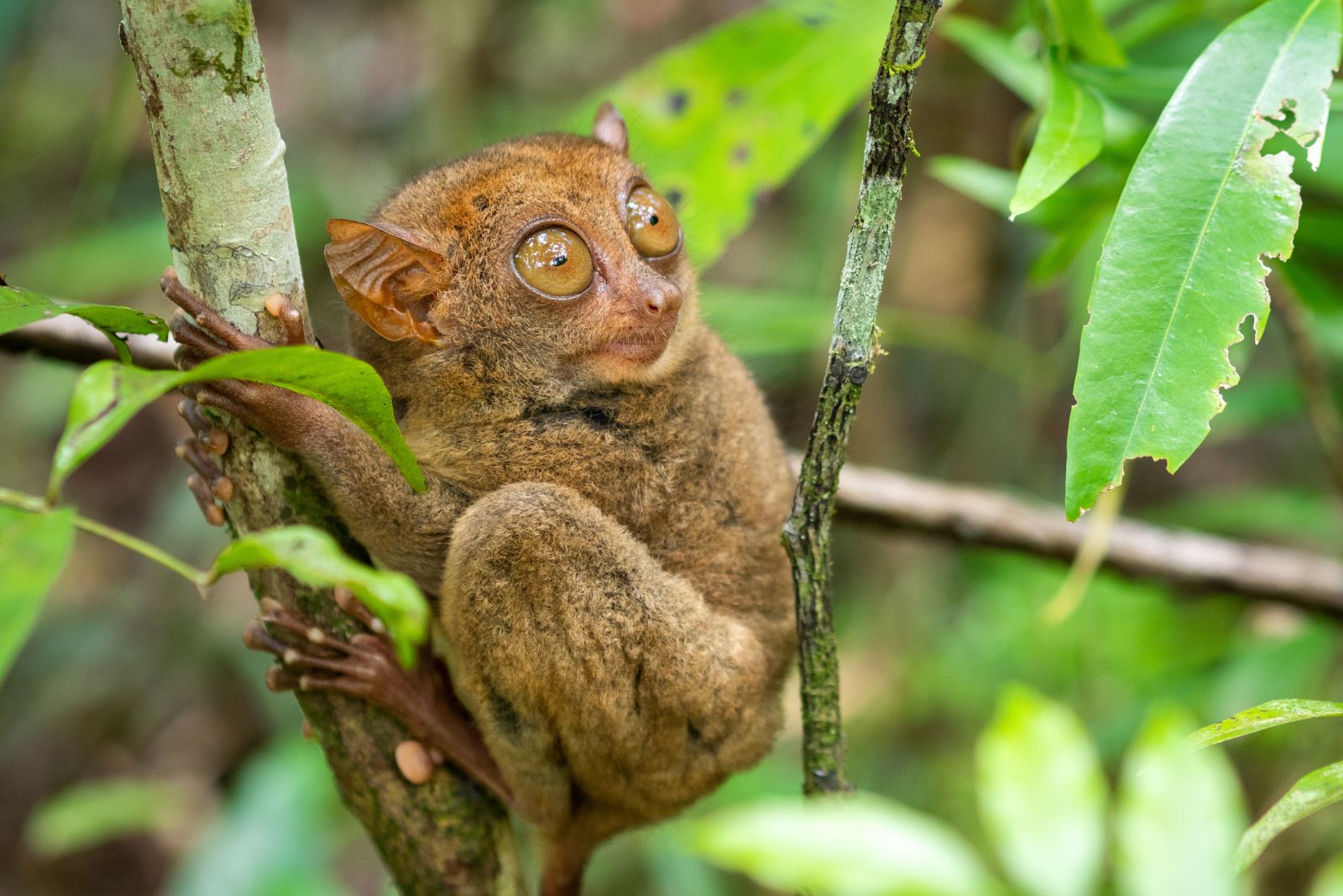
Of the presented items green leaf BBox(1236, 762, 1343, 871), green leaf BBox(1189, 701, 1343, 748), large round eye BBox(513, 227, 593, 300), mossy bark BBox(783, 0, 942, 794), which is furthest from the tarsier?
green leaf BBox(1236, 762, 1343, 871)

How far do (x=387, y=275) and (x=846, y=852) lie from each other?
208 cm

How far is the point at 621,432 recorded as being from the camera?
2.85 m

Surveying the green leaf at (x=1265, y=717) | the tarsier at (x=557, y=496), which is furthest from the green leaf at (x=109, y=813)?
the green leaf at (x=1265, y=717)

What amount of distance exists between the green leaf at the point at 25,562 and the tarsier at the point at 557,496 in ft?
2.55

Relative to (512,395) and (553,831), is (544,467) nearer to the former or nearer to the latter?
(512,395)

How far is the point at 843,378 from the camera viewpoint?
1833mm

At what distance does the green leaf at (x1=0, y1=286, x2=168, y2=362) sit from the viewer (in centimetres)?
167

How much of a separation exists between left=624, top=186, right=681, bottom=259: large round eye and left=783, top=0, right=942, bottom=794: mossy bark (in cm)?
107

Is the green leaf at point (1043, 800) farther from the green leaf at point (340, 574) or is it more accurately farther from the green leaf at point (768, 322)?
the green leaf at point (768, 322)

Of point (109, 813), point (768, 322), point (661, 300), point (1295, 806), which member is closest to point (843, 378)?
point (1295, 806)

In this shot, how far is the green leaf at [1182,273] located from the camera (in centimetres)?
180

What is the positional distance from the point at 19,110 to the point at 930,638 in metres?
7.18

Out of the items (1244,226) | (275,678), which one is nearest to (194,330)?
(275,678)

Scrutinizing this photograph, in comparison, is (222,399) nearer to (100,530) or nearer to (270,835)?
(100,530)
